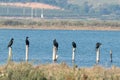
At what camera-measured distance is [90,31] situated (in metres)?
159

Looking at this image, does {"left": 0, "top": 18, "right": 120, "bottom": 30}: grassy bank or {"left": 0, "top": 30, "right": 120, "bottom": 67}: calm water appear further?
{"left": 0, "top": 18, "right": 120, "bottom": 30}: grassy bank

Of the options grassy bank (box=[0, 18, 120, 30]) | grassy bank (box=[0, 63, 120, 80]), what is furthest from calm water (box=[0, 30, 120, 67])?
grassy bank (box=[0, 18, 120, 30])

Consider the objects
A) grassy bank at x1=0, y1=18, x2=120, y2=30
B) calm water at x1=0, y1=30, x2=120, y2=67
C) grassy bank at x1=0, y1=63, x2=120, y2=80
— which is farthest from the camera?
grassy bank at x1=0, y1=18, x2=120, y2=30

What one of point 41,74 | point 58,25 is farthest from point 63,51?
point 58,25

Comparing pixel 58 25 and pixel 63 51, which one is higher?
pixel 58 25

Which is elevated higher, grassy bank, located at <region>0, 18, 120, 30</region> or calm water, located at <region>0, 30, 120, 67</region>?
grassy bank, located at <region>0, 18, 120, 30</region>

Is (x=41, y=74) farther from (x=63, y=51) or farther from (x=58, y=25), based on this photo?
(x=58, y=25)

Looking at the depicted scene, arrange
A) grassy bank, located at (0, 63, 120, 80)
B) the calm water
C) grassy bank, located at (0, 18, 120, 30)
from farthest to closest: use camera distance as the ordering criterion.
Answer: grassy bank, located at (0, 18, 120, 30)
the calm water
grassy bank, located at (0, 63, 120, 80)

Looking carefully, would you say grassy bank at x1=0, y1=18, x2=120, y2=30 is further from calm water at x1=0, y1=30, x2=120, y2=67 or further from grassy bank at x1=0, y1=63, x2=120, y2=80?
grassy bank at x1=0, y1=63, x2=120, y2=80

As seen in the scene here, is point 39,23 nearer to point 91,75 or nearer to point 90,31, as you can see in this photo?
point 90,31

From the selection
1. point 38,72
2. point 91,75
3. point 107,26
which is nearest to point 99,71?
point 91,75

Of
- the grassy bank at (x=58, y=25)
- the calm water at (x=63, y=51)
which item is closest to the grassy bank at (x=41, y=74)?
the calm water at (x=63, y=51)

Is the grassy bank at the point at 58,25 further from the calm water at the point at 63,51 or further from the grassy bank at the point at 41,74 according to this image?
the grassy bank at the point at 41,74

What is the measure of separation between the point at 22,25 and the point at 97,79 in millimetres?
128381
